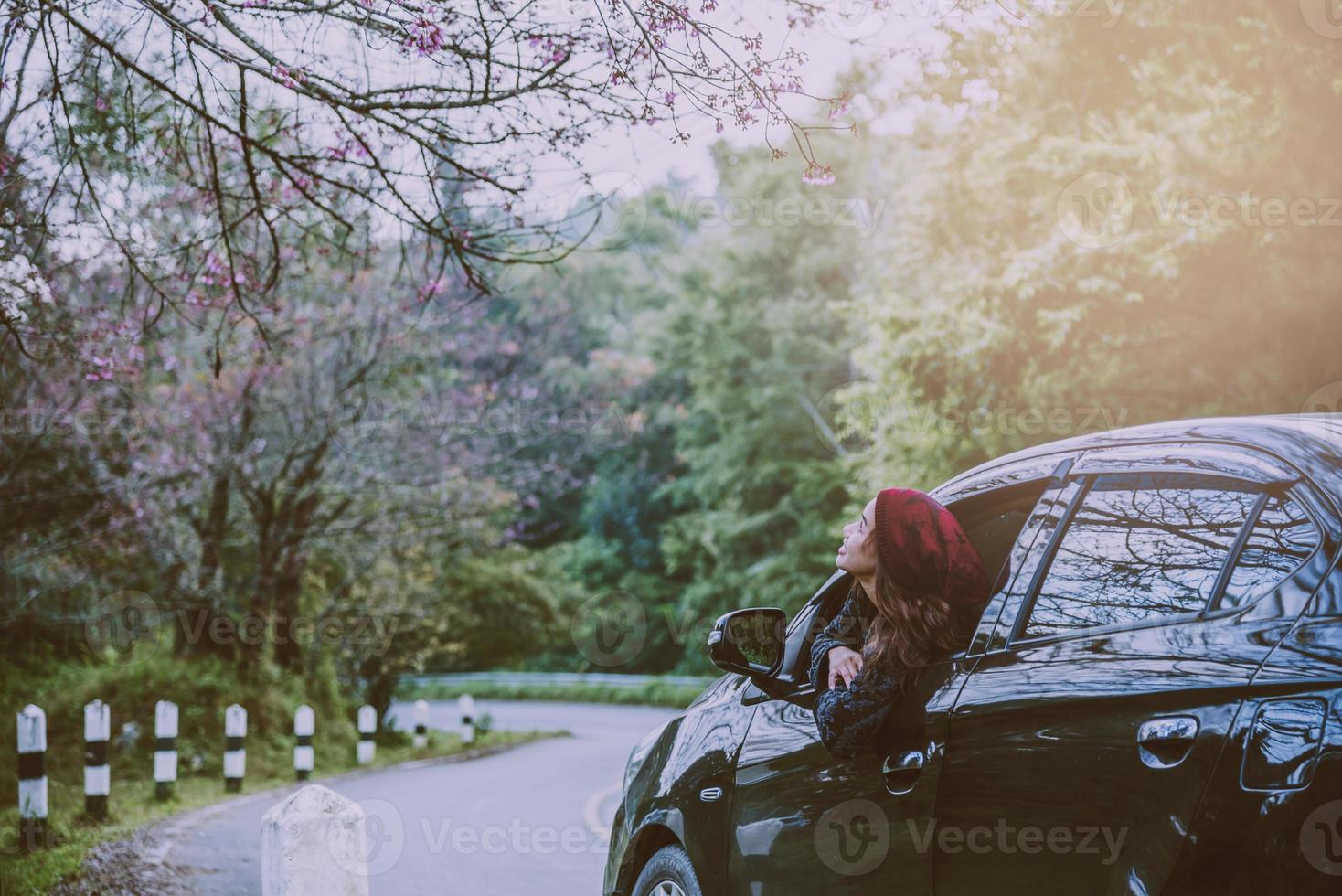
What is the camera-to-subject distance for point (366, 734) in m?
18.8

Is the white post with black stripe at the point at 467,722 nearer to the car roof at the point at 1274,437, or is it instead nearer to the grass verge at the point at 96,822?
the grass verge at the point at 96,822

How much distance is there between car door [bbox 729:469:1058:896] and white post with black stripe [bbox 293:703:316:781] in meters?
12.8

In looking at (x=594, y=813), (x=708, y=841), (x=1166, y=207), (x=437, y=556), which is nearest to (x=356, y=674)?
(x=437, y=556)

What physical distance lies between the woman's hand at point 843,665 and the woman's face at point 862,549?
223 millimetres

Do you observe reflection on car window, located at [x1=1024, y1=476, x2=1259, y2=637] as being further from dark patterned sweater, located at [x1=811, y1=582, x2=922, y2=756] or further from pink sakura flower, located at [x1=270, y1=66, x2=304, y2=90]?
pink sakura flower, located at [x1=270, y1=66, x2=304, y2=90]

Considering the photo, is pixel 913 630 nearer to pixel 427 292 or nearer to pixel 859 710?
pixel 859 710

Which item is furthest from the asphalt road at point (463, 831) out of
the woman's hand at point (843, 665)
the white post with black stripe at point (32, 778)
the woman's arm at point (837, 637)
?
the woman's hand at point (843, 665)

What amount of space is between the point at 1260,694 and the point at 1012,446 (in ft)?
53.0

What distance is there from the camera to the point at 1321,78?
481 inches

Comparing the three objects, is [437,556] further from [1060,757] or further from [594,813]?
[1060,757]

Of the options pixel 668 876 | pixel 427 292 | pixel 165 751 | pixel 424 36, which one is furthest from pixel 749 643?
pixel 165 751

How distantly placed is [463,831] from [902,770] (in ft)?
28.7

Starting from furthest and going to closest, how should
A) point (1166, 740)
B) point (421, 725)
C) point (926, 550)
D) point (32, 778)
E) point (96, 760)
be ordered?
point (421, 725)
point (96, 760)
point (32, 778)
point (926, 550)
point (1166, 740)

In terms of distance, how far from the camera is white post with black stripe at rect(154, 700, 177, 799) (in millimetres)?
13219
